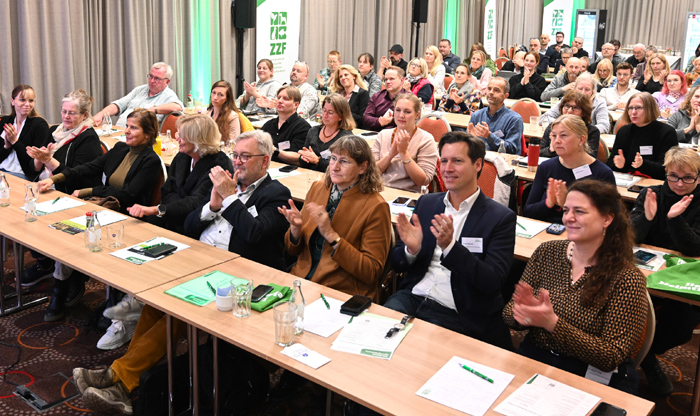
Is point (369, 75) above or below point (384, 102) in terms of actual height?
above

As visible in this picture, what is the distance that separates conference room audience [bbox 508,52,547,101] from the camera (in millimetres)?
9680

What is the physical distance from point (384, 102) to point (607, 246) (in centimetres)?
505

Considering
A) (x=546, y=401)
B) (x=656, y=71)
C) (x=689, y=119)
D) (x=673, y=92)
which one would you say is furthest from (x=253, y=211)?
(x=656, y=71)

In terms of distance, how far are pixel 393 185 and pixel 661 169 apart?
→ 201 cm

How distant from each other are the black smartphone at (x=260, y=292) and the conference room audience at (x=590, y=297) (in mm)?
1028

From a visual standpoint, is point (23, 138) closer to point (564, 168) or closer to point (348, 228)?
point (348, 228)

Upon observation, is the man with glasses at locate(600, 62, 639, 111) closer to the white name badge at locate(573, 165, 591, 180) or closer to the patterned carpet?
the white name badge at locate(573, 165, 591, 180)

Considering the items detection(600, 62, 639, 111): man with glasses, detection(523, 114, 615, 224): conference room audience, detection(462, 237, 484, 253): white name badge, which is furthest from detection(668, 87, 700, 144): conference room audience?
detection(462, 237, 484, 253): white name badge

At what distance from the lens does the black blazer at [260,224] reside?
3217 millimetres

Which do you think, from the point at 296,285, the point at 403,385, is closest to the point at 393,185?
the point at 296,285

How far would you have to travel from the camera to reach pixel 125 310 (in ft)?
11.8

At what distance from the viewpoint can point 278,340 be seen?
7.60 ft

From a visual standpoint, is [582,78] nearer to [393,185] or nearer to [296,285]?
[393,185]

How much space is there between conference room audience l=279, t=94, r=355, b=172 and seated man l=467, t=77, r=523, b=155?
122 cm
